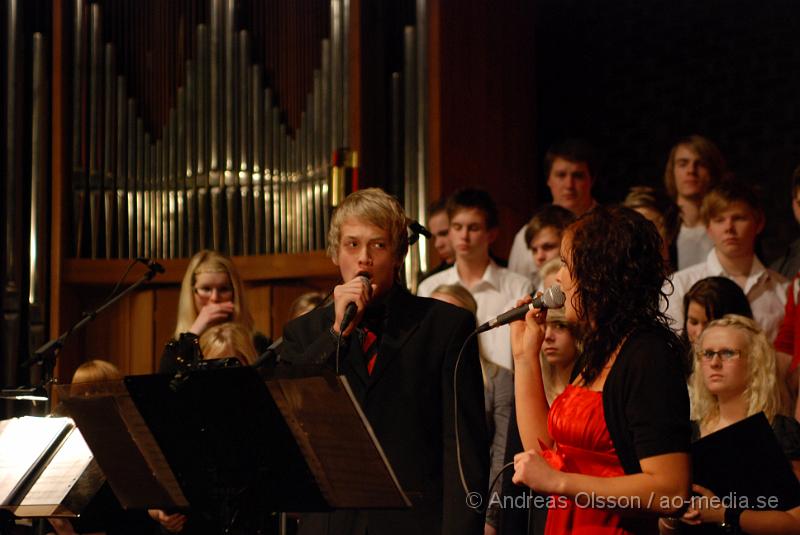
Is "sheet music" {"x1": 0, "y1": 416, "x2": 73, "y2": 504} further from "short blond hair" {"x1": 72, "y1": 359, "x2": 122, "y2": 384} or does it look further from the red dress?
"short blond hair" {"x1": 72, "y1": 359, "x2": 122, "y2": 384}

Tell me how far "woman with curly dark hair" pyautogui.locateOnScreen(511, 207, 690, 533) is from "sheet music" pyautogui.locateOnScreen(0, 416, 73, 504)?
1.40m

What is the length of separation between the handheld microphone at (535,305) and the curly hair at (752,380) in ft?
5.02

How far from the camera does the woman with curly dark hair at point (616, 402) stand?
8.03ft

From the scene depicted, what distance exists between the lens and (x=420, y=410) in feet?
9.62

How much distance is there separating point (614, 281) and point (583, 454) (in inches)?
15.6

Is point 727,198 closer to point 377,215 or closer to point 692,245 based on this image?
point 692,245

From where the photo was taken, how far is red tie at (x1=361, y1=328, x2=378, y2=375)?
9.93 ft

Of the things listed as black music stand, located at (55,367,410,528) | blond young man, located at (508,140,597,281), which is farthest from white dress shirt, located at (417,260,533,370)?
black music stand, located at (55,367,410,528)

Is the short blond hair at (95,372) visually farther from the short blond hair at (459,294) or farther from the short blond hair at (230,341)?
the short blond hair at (459,294)

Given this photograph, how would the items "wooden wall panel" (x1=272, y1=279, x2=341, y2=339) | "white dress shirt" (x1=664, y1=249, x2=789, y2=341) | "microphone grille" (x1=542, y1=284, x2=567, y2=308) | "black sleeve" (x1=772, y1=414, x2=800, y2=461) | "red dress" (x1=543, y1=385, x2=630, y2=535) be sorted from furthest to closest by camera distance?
1. "wooden wall panel" (x1=272, y1=279, x2=341, y2=339)
2. "white dress shirt" (x1=664, y1=249, x2=789, y2=341)
3. "black sleeve" (x1=772, y1=414, x2=800, y2=461)
4. "microphone grille" (x1=542, y1=284, x2=567, y2=308)
5. "red dress" (x1=543, y1=385, x2=630, y2=535)

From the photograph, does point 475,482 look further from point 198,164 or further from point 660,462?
A: point 198,164

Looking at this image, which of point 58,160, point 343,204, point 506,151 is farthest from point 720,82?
point 343,204

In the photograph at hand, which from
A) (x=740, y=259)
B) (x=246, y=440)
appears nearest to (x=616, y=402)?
(x=246, y=440)

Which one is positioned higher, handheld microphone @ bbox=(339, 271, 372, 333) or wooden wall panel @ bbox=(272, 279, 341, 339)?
handheld microphone @ bbox=(339, 271, 372, 333)
